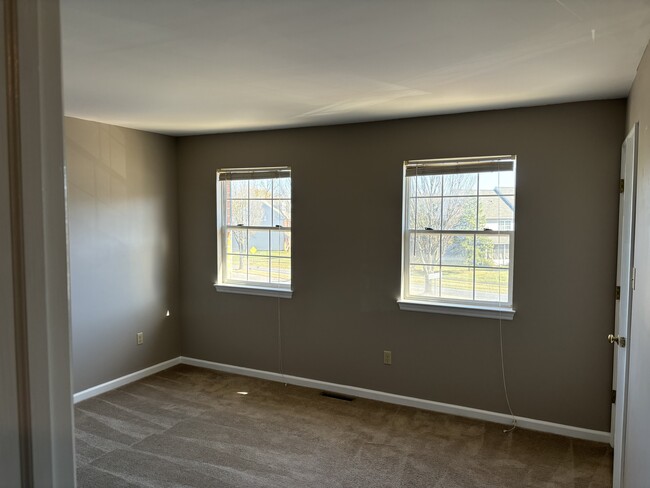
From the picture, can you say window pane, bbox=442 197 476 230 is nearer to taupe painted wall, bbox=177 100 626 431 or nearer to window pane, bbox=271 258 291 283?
taupe painted wall, bbox=177 100 626 431

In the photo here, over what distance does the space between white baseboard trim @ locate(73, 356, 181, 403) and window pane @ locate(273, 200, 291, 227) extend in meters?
Answer: 1.90

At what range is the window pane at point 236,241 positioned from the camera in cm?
504

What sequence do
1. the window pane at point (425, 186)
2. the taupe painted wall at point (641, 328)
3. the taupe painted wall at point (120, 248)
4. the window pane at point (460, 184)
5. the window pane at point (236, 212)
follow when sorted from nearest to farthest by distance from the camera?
the taupe painted wall at point (641, 328)
the window pane at point (460, 184)
the window pane at point (425, 186)
the taupe painted wall at point (120, 248)
the window pane at point (236, 212)

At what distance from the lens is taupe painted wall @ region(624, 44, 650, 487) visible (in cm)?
190

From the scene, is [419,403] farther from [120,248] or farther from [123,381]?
[120,248]

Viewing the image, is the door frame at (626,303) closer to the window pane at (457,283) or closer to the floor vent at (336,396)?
the window pane at (457,283)

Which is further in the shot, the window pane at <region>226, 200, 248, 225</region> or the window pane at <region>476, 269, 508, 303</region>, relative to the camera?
the window pane at <region>226, 200, 248, 225</region>

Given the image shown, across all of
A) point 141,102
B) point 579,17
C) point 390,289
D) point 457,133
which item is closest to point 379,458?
point 390,289

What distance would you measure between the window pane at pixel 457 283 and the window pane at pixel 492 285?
0.21 ft

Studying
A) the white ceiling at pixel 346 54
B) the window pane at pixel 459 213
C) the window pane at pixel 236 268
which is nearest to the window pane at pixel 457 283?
the window pane at pixel 459 213

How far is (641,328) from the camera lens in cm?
207

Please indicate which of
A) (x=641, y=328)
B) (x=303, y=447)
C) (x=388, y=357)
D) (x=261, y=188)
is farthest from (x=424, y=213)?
(x=641, y=328)

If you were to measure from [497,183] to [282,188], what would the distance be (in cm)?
198

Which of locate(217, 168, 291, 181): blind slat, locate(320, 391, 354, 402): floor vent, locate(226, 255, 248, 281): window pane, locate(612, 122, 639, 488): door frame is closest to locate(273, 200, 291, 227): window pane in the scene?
locate(217, 168, 291, 181): blind slat
